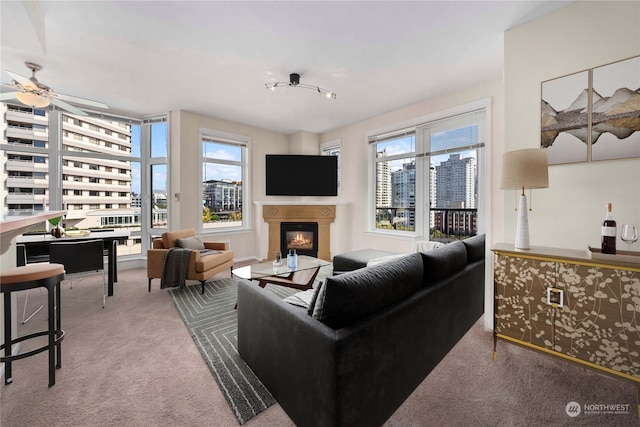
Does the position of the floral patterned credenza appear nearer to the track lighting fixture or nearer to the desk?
the track lighting fixture

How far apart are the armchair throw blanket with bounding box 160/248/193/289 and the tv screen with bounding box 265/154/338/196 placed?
2362mm

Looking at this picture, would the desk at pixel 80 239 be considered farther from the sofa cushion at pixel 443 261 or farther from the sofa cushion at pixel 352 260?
the sofa cushion at pixel 443 261

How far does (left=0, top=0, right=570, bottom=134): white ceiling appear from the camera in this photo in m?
2.05

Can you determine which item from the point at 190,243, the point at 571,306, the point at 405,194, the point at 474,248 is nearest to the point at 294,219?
the point at 190,243

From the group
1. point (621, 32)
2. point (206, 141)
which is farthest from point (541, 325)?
point (206, 141)

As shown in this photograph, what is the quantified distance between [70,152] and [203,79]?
2.80m

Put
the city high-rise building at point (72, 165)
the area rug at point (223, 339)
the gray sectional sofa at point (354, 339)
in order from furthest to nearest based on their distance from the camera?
the city high-rise building at point (72, 165) → the area rug at point (223, 339) → the gray sectional sofa at point (354, 339)

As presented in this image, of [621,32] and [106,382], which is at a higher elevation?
[621,32]

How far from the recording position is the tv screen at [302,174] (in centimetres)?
539

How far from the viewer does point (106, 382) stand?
1725 mm

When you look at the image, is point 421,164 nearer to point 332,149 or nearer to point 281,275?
point 332,149

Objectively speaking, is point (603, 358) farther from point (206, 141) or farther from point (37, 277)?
point (206, 141)

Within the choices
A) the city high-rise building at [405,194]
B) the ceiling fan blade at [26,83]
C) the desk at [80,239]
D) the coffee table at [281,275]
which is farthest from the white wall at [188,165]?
the city high-rise building at [405,194]

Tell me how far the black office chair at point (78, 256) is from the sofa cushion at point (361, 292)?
301 centimetres
